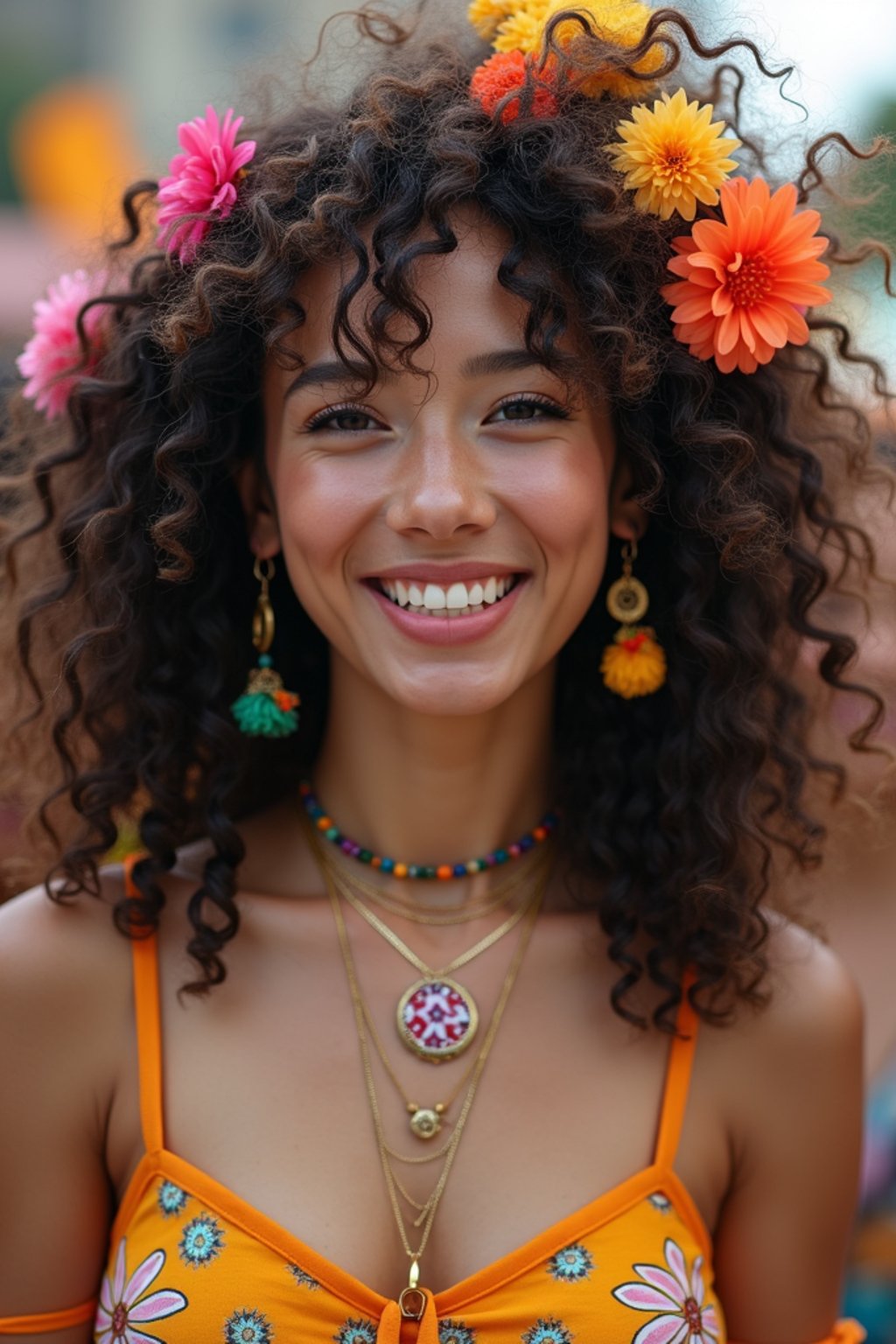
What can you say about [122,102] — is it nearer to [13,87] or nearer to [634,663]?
[13,87]

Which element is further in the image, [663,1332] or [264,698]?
[264,698]

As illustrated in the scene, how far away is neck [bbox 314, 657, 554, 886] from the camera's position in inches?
86.3

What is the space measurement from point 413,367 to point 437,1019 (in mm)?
891

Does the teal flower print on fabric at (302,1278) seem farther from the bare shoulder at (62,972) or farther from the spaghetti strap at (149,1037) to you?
the bare shoulder at (62,972)

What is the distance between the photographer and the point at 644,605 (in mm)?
2193

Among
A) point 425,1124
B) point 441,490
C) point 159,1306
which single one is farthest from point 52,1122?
point 441,490

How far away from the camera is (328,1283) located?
73.1 inches

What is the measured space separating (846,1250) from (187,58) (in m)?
26.4

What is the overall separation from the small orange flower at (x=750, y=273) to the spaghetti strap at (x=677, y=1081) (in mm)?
886

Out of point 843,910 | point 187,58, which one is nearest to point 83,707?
point 843,910

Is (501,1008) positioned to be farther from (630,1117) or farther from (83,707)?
(83,707)

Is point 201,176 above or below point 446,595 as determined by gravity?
above

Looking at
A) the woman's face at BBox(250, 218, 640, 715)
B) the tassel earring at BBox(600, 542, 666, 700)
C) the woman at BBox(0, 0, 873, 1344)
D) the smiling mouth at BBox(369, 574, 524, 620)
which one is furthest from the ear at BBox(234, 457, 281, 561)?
the tassel earring at BBox(600, 542, 666, 700)

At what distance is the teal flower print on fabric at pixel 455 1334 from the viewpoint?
185cm
